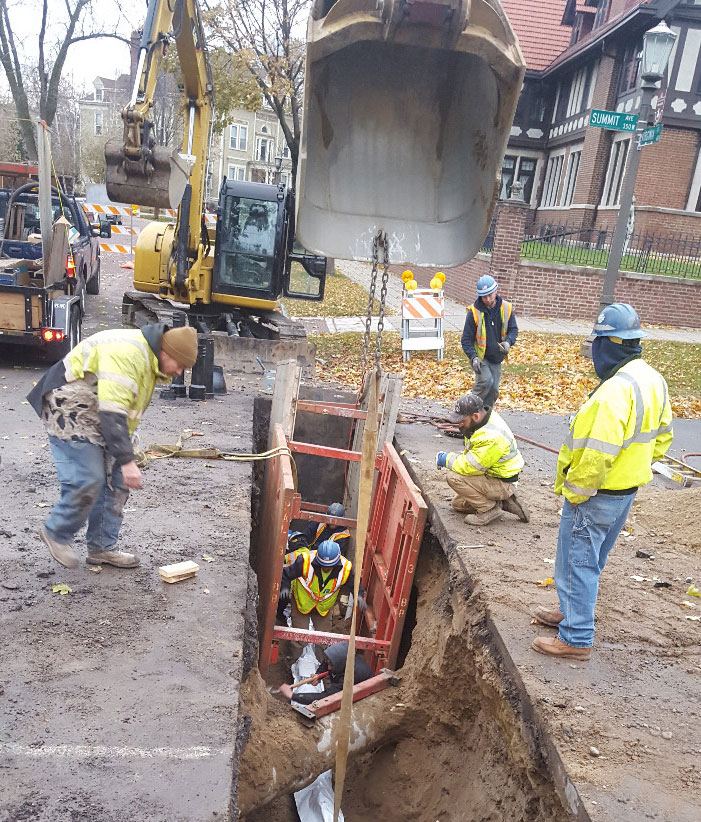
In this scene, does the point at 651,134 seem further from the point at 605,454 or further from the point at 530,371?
the point at 605,454

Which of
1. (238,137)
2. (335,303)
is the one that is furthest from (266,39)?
(238,137)

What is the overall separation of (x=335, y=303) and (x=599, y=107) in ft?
41.8

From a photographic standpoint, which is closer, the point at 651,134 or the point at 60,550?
the point at 60,550

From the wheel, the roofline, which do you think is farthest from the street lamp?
the roofline

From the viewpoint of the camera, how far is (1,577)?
4598 millimetres

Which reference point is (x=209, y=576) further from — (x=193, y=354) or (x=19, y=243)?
(x=19, y=243)

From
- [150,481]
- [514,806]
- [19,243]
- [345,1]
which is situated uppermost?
[345,1]

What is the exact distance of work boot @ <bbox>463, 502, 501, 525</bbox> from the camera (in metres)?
6.21

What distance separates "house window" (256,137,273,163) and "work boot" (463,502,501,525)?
65971 mm

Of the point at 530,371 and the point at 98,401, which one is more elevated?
the point at 98,401

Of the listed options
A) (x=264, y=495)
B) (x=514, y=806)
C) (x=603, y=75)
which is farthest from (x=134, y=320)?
(x=603, y=75)

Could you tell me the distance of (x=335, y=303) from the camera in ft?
63.6

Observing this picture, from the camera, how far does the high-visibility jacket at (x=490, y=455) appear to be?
233 inches

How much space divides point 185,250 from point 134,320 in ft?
7.07
